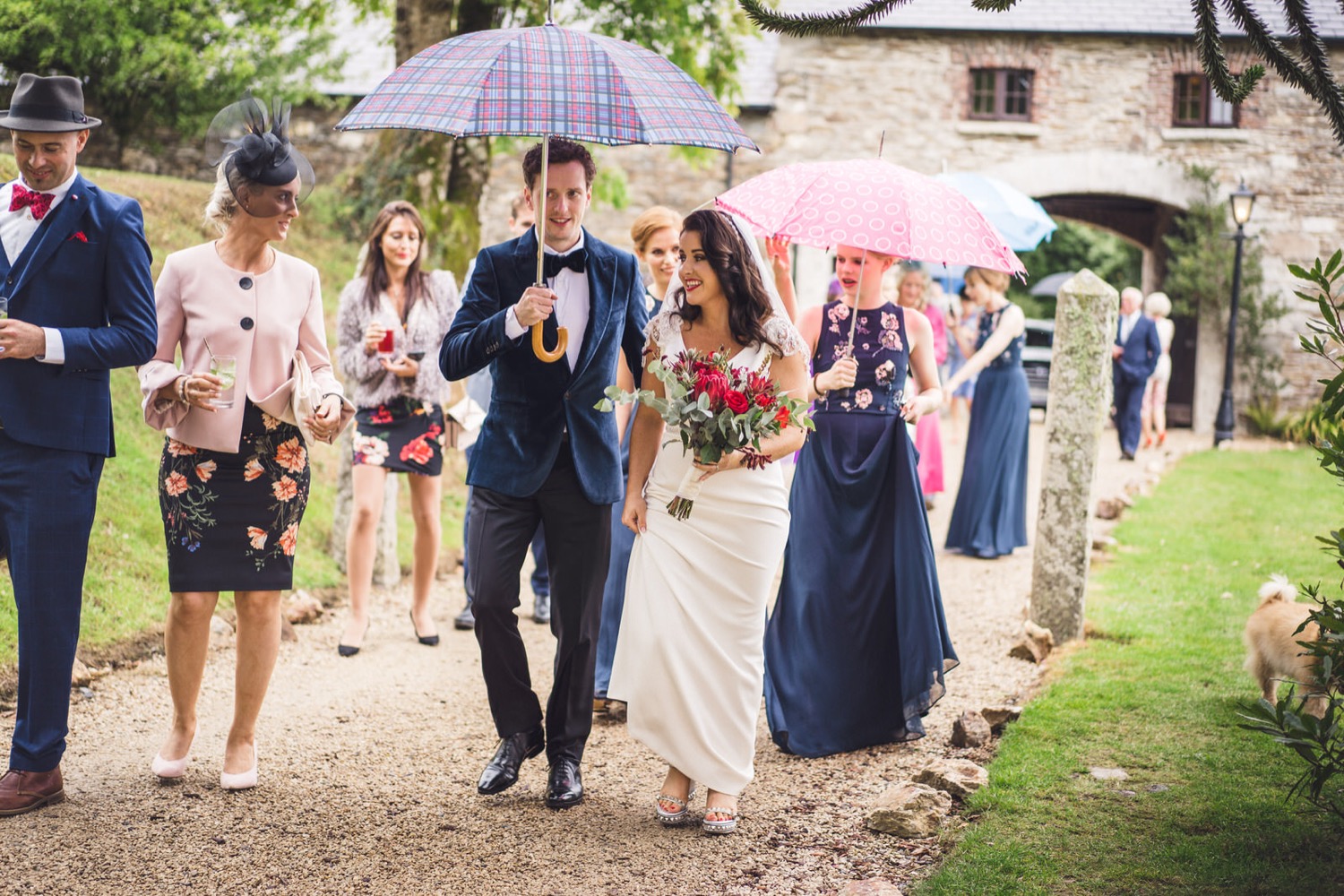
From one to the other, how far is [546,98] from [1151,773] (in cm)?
343

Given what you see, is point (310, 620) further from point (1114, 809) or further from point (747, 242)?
point (1114, 809)

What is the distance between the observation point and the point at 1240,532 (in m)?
10.8

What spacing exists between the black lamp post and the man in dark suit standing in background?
3.27 meters

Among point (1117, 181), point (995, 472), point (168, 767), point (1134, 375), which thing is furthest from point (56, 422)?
point (1117, 181)

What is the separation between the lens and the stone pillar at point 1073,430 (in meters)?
6.94

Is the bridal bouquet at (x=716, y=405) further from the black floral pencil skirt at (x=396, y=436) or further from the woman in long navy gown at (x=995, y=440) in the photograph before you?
the woman in long navy gown at (x=995, y=440)

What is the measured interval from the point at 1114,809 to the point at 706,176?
17.3 metres

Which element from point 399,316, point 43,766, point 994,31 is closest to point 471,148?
point 399,316

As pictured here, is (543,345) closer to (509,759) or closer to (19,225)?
(509,759)

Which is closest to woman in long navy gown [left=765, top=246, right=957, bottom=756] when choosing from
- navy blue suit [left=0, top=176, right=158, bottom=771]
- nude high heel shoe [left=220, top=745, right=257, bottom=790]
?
nude high heel shoe [left=220, top=745, right=257, bottom=790]

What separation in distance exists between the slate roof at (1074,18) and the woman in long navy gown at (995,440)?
37.9ft

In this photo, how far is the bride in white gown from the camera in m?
4.36

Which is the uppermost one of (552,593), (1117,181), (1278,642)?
(1117,181)

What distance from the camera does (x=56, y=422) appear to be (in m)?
4.16
